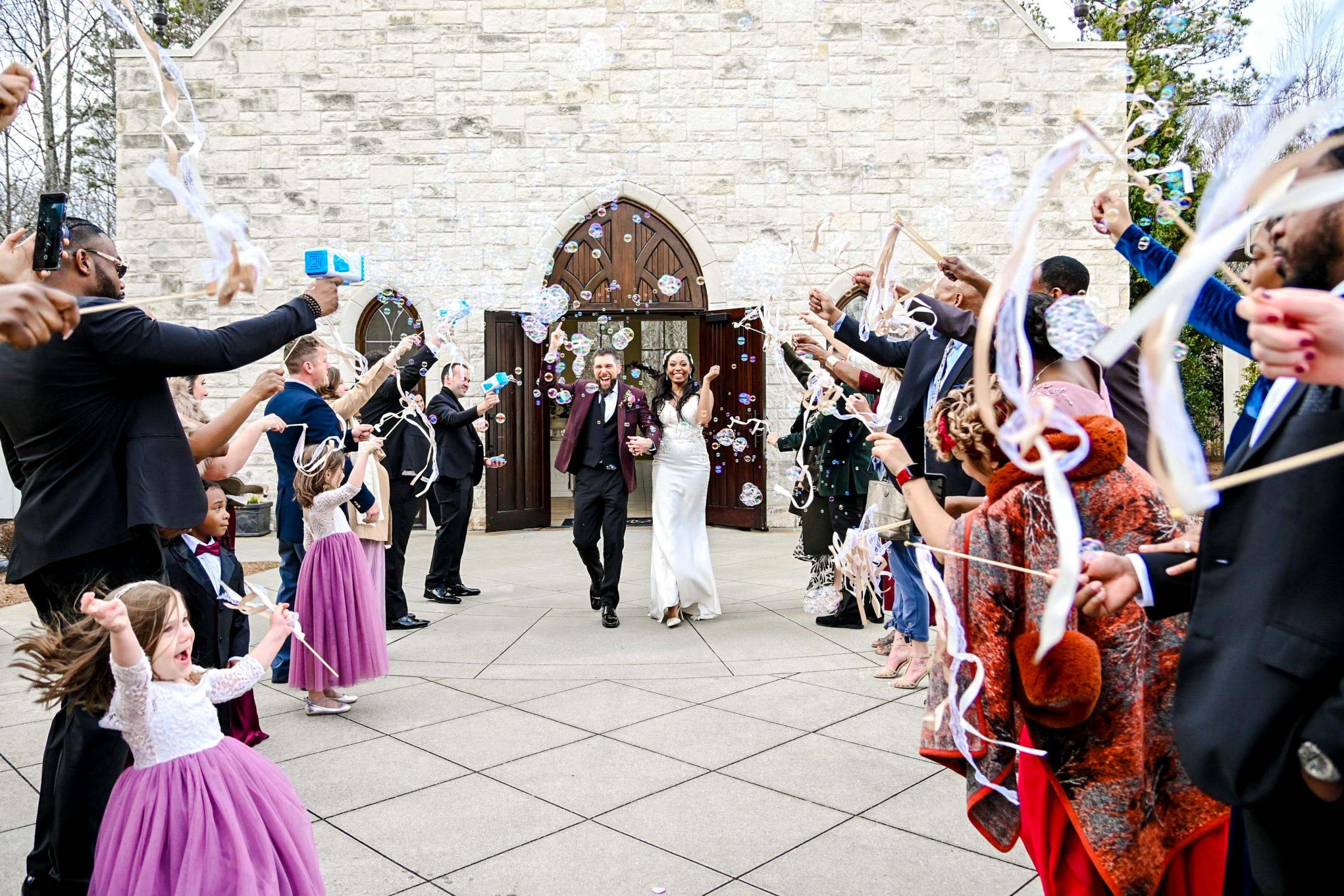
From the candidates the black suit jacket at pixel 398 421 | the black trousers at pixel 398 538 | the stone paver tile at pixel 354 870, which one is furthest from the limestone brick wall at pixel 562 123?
the stone paver tile at pixel 354 870

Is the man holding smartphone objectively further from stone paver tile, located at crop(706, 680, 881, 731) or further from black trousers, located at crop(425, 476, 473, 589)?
black trousers, located at crop(425, 476, 473, 589)

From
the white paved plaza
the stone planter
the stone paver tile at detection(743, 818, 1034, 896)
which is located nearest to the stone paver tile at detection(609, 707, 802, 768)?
the white paved plaza

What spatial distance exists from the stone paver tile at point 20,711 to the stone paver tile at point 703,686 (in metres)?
2.91

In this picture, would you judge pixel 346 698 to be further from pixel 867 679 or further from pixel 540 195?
pixel 540 195

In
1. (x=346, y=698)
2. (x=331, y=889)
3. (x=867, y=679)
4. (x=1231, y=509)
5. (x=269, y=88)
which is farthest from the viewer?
(x=269, y=88)

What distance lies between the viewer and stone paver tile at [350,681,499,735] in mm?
4477

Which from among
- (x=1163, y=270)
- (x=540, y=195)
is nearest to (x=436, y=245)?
(x=540, y=195)

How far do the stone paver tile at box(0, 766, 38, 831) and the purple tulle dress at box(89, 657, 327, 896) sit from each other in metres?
1.28

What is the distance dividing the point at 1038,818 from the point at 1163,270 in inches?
57.8

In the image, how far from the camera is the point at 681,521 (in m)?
6.91

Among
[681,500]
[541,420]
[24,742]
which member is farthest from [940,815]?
[541,420]

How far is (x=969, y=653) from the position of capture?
2.15 meters

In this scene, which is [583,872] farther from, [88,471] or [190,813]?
[88,471]

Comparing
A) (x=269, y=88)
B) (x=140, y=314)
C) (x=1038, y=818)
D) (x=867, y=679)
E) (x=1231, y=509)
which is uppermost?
(x=269, y=88)
